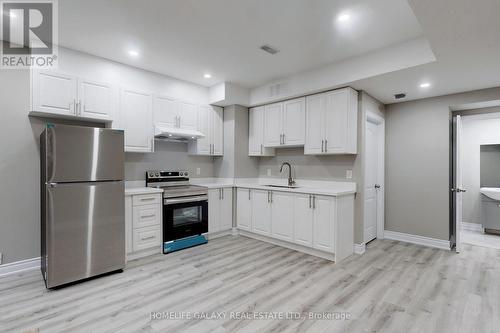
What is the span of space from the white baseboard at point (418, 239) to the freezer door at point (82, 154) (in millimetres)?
4520

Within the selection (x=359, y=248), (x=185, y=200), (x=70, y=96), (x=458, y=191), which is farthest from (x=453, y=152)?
(x=70, y=96)

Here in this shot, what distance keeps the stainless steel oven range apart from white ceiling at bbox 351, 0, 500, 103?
2.98m

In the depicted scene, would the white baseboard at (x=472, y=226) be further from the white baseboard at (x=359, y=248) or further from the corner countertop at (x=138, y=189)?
the corner countertop at (x=138, y=189)

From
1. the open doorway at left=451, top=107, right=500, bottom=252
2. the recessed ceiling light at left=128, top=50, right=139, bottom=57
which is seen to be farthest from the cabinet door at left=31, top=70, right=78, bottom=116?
the open doorway at left=451, top=107, right=500, bottom=252

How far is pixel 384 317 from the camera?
87.4 inches

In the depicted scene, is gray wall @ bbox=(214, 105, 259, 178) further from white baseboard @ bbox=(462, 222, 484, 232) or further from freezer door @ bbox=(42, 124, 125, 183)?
white baseboard @ bbox=(462, 222, 484, 232)

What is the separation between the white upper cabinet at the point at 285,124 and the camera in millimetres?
4320

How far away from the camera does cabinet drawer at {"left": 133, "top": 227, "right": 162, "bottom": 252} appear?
11.5 feet

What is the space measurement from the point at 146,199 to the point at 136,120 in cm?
→ 121

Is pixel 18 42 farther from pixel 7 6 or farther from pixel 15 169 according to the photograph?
pixel 15 169

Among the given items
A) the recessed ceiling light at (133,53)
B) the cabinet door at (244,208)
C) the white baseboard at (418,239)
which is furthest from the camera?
the cabinet door at (244,208)

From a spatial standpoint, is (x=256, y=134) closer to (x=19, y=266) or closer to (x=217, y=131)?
(x=217, y=131)

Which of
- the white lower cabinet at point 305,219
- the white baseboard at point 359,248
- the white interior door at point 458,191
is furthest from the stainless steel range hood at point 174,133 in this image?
the white interior door at point 458,191


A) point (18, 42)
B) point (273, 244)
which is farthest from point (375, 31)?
point (18, 42)
